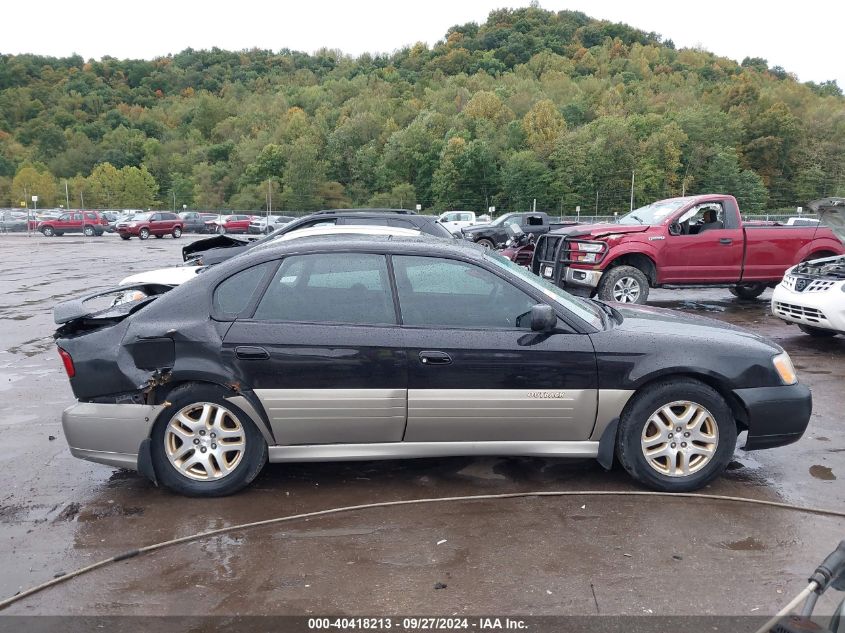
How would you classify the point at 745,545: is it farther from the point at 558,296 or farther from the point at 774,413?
the point at 558,296

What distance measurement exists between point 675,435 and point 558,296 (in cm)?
113

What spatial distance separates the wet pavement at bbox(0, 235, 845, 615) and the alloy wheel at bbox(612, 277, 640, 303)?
5.65m

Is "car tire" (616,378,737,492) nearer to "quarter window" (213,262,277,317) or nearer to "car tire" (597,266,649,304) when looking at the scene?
"quarter window" (213,262,277,317)

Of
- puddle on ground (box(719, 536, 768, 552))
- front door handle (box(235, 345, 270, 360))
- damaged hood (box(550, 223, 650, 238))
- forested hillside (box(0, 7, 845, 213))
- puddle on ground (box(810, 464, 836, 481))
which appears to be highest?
forested hillside (box(0, 7, 845, 213))

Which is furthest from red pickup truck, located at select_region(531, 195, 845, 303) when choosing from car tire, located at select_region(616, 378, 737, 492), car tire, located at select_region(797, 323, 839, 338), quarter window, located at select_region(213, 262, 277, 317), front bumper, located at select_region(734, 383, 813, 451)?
quarter window, located at select_region(213, 262, 277, 317)

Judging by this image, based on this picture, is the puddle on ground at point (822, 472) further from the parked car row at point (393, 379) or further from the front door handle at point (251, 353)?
the front door handle at point (251, 353)

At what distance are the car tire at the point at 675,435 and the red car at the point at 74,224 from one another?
44.4 metres

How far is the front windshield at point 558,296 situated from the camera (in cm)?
449

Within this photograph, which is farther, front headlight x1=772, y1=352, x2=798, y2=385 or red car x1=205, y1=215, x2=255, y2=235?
red car x1=205, y1=215, x2=255, y2=235

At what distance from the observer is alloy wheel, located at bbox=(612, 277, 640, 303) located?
11047 mm

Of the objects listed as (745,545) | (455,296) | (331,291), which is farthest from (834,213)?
(331,291)

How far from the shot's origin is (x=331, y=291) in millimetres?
4457

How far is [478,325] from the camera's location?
14.4 ft

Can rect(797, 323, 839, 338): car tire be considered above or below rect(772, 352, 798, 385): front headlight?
below
